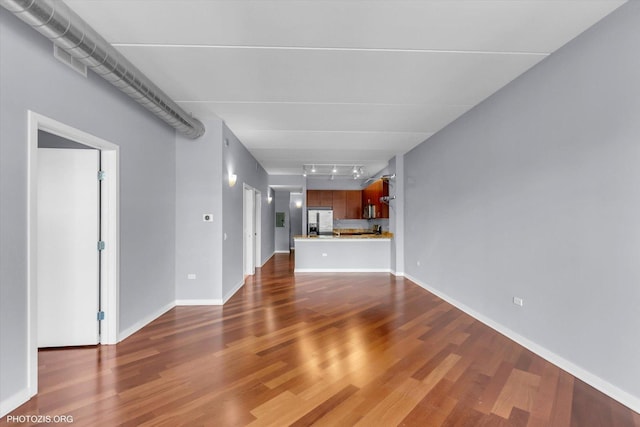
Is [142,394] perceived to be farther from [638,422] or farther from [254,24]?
[638,422]

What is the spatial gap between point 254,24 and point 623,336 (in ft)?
11.8

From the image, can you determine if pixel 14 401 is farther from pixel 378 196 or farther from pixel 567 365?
pixel 378 196

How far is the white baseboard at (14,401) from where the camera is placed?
1743mm

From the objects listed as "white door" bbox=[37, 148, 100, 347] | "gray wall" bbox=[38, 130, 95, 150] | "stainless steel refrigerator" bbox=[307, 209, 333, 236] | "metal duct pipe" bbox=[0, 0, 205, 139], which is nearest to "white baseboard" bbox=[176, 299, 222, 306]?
"white door" bbox=[37, 148, 100, 347]

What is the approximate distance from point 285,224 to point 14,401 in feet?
31.3

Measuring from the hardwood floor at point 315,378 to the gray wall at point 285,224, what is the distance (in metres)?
7.55

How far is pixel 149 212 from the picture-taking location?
342cm

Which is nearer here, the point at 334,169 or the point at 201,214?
the point at 201,214

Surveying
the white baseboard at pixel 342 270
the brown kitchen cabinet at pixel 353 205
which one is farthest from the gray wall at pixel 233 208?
the brown kitchen cabinet at pixel 353 205

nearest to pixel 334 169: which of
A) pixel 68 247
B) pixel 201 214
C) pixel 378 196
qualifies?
pixel 378 196

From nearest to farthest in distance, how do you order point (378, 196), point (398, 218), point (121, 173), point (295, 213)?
point (121, 173) < point (398, 218) < point (378, 196) < point (295, 213)

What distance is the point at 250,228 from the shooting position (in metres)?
6.25

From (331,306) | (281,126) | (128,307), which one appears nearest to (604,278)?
(331,306)

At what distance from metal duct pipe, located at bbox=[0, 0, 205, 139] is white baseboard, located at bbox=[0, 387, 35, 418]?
→ 2.43 meters
